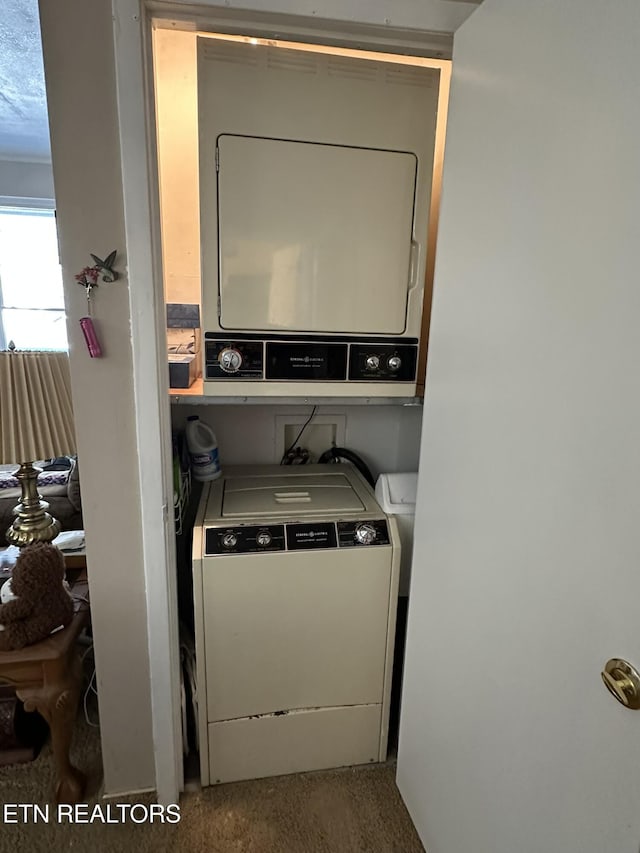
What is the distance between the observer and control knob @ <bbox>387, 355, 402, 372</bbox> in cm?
128

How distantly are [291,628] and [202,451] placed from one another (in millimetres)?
599

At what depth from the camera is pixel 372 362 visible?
1275mm

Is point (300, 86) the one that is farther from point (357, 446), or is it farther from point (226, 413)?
point (357, 446)

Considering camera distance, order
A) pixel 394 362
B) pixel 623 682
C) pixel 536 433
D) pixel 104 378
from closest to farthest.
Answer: pixel 623 682, pixel 536 433, pixel 104 378, pixel 394 362

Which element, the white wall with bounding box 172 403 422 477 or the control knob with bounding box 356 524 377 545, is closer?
the control knob with bounding box 356 524 377 545

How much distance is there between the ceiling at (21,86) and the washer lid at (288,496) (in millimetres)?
1843

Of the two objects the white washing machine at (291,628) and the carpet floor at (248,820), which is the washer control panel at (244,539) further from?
the carpet floor at (248,820)

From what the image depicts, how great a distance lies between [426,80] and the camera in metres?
1.15

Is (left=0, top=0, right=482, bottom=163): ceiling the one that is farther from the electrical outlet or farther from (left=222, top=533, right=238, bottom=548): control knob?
(left=222, top=533, right=238, bottom=548): control knob

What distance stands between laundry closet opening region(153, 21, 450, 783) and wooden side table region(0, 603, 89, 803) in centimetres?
31

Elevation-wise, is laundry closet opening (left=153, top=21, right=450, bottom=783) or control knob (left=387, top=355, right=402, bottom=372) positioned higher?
laundry closet opening (left=153, top=21, right=450, bottom=783)

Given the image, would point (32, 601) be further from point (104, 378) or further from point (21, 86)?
point (21, 86)

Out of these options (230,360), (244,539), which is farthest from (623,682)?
(230,360)

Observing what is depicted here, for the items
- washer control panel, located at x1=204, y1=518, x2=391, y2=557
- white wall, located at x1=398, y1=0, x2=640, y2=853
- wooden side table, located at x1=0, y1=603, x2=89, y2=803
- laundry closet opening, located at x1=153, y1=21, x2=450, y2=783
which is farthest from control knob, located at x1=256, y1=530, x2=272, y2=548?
wooden side table, located at x1=0, y1=603, x2=89, y2=803
